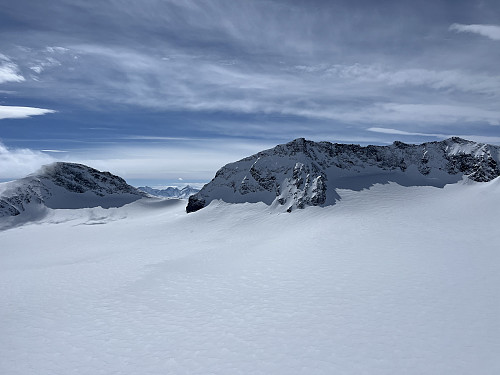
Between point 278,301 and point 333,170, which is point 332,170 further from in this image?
point 278,301

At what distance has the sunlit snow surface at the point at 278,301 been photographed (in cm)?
1065

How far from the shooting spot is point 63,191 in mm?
77188

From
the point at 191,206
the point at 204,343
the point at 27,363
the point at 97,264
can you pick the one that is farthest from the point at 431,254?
the point at 191,206

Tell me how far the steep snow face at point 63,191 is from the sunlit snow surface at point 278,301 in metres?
42.0

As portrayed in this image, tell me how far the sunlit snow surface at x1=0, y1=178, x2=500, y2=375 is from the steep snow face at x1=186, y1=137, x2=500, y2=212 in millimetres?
8836

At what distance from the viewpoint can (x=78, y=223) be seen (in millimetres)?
58500

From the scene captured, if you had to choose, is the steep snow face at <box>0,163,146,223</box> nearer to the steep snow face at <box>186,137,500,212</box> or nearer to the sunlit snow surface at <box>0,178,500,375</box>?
the steep snow face at <box>186,137,500,212</box>

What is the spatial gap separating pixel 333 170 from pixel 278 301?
1357 inches

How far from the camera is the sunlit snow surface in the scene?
10.6 meters

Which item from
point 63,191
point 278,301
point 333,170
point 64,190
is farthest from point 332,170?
point 64,190

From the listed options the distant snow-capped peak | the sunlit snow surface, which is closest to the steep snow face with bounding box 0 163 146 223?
the distant snow-capped peak

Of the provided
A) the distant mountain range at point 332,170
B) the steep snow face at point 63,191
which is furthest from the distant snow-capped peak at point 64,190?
the distant mountain range at point 332,170

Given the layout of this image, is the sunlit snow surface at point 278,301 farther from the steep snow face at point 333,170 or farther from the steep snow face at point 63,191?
the steep snow face at point 63,191

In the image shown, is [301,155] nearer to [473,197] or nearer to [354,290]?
[473,197]
